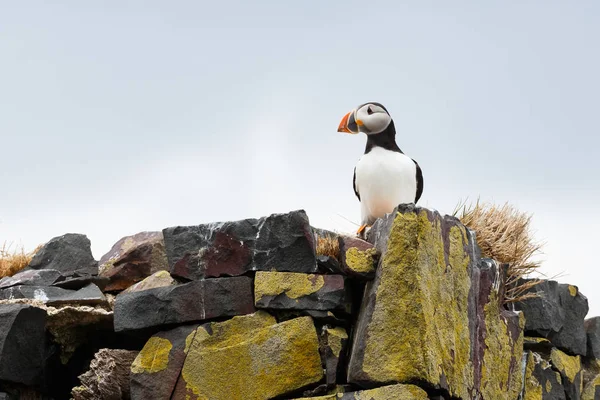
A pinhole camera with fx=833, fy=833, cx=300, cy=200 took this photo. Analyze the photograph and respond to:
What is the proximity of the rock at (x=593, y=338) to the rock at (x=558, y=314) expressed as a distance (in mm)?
226

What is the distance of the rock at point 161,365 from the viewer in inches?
A: 280

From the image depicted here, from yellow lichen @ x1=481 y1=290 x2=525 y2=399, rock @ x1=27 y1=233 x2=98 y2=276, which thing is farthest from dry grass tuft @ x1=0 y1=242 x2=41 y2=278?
yellow lichen @ x1=481 y1=290 x2=525 y2=399

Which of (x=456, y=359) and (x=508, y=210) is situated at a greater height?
(x=508, y=210)

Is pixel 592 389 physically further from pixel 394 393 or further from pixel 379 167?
→ pixel 394 393

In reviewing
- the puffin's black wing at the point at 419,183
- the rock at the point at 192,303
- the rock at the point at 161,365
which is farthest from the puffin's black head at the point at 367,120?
the rock at the point at 161,365

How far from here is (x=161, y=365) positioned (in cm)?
714

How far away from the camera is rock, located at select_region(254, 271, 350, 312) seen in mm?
7023

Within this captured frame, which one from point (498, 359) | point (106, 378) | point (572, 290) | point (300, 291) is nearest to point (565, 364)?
point (572, 290)

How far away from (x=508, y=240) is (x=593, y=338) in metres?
2.12

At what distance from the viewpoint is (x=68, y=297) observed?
8.14 m

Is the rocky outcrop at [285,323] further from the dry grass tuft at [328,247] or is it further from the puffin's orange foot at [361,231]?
the puffin's orange foot at [361,231]

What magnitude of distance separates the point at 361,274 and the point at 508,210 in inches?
130

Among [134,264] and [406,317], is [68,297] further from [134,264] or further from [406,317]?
[406,317]

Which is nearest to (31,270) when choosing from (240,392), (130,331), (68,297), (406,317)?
(68,297)
